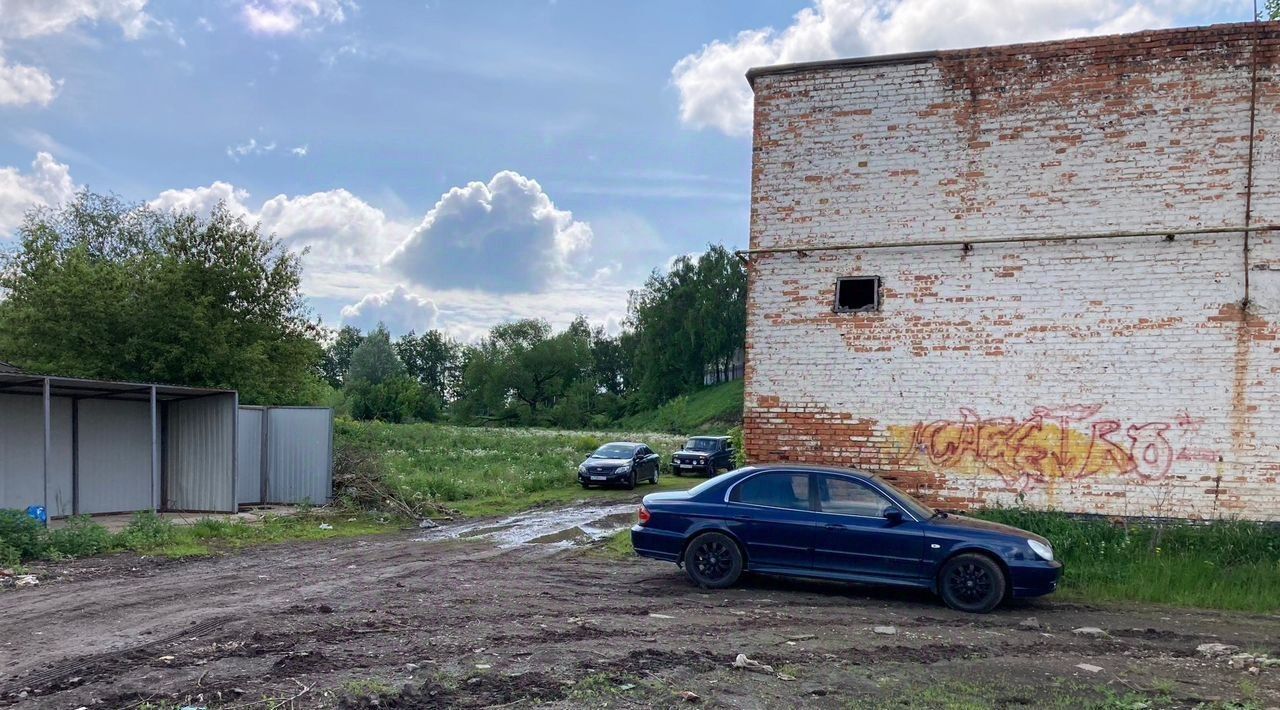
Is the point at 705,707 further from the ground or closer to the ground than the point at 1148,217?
closer to the ground

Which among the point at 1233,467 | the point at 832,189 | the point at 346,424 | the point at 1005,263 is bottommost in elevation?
the point at 346,424

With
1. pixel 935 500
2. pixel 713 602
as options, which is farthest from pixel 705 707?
pixel 935 500

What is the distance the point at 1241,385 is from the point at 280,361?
991 inches

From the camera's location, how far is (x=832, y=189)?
12312 mm

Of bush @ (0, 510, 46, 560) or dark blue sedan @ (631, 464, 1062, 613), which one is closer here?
dark blue sedan @ (631, 464, 1062, 613)

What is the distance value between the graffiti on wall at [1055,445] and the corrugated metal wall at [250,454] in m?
13.8

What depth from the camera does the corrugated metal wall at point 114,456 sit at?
665 inches

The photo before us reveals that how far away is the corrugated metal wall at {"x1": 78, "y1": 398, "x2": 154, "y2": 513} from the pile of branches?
12.5ft

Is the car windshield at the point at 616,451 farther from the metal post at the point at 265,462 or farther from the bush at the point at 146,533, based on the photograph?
the bush at the point at 146,533

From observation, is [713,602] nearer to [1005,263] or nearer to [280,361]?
[1005,263]

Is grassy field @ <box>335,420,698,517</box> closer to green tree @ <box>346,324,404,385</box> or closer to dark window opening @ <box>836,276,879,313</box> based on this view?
dark window opening @ <box>836,276,879,313</box>

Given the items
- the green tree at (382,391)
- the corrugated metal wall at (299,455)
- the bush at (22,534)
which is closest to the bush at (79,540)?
the bush at (22,534)

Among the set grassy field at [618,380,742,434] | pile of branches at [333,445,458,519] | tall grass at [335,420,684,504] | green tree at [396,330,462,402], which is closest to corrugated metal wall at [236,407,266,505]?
pile of branches at [333,445,458,519]

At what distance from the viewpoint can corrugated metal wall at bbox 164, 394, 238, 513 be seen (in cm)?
1784
